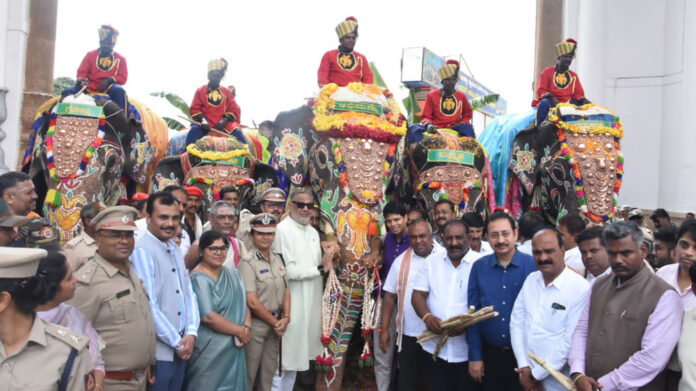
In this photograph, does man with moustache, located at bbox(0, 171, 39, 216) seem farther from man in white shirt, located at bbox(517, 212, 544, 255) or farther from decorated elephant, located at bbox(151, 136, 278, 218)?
man in white shirt, located at bbox(517, 212, 544, 255)

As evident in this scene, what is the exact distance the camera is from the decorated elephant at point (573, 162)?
7270 millimetres

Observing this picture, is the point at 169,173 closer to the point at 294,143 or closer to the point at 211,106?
the point at 211,106

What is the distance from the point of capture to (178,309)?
4.16 m

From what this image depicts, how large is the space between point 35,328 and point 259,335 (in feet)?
8.50

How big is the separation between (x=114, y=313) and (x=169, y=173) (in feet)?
15.9

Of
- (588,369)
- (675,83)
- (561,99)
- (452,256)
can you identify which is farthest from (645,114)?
(588,369)

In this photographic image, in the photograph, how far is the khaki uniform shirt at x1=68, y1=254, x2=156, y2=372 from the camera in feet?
11.5

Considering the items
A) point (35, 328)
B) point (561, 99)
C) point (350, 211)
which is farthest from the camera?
point (561, 99)

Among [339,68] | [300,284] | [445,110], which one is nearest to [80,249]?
[300,284]

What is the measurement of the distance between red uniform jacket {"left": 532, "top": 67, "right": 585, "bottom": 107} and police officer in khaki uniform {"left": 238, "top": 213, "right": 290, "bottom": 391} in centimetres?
523

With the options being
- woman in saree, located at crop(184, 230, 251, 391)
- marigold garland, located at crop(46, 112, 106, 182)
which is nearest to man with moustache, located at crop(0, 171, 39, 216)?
woman in saree, located at crop(184, 230, 251, 391)

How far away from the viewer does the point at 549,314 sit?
156 inches

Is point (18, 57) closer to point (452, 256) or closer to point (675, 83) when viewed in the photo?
point (452, 256)

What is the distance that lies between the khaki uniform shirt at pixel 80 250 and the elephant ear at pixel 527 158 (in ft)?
18.4
